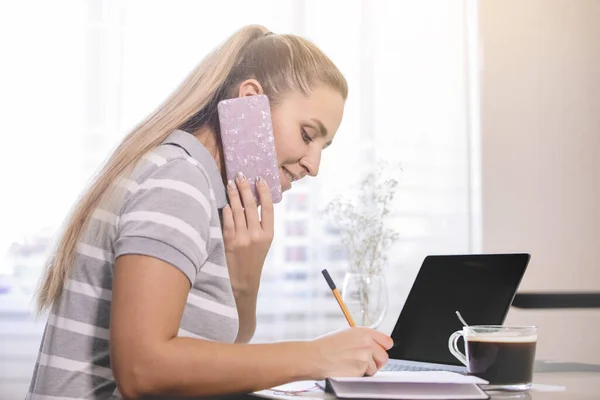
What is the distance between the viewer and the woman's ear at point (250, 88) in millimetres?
1140

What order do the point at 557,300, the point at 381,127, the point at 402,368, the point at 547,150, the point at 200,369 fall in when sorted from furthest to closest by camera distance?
the point at 547,150
the point at 381,127
the point at 557,300
the point at 402,368
the point at 200,369

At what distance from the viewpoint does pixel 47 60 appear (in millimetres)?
2578

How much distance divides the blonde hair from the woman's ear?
1 cm

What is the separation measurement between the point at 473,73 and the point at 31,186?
1618mm

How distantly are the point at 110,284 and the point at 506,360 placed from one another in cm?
50

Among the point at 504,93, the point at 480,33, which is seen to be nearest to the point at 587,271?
the point at 504,93

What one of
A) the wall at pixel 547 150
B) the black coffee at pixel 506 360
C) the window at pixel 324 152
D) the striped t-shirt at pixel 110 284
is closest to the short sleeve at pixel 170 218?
the striped t-shirt at pixel 110 284

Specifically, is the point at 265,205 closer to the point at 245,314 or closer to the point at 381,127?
the point at 245,314

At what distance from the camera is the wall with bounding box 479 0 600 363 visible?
2.83 m

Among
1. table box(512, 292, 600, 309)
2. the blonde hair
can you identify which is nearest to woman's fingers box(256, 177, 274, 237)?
the blonde hair

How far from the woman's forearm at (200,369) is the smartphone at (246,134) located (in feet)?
1.19

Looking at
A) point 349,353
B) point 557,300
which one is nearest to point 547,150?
point 557,300

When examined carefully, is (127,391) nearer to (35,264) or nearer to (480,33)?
(35,264)

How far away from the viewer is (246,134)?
112cm
